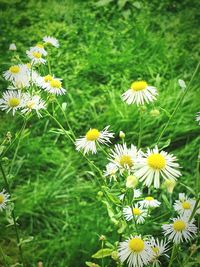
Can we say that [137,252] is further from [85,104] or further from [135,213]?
[85,104]

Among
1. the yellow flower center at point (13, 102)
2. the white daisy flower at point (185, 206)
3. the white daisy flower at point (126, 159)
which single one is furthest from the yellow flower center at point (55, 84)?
the white daisy flower at point (185, 206)

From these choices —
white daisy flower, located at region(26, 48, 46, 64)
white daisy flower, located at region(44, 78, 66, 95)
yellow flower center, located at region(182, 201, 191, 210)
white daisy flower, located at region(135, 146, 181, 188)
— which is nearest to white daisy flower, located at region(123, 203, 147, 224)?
yellow flower center, located at region(182, 201, 191, 210)

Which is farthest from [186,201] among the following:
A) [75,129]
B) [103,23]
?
[103,23]

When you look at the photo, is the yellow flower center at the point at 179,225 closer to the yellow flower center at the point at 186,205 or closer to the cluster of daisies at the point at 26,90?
the yellow flower center at the point at 186,205

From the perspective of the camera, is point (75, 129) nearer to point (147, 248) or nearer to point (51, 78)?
point (51, 78)

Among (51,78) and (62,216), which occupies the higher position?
(51,78)

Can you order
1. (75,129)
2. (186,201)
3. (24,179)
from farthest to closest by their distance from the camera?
(75,129) → (24,179) → (186,201)

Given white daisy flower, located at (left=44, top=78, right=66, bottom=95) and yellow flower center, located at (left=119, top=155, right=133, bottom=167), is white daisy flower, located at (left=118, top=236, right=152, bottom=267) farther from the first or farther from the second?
white daisy flower, located at (left=44, top=78, right=66, bottom=95)
